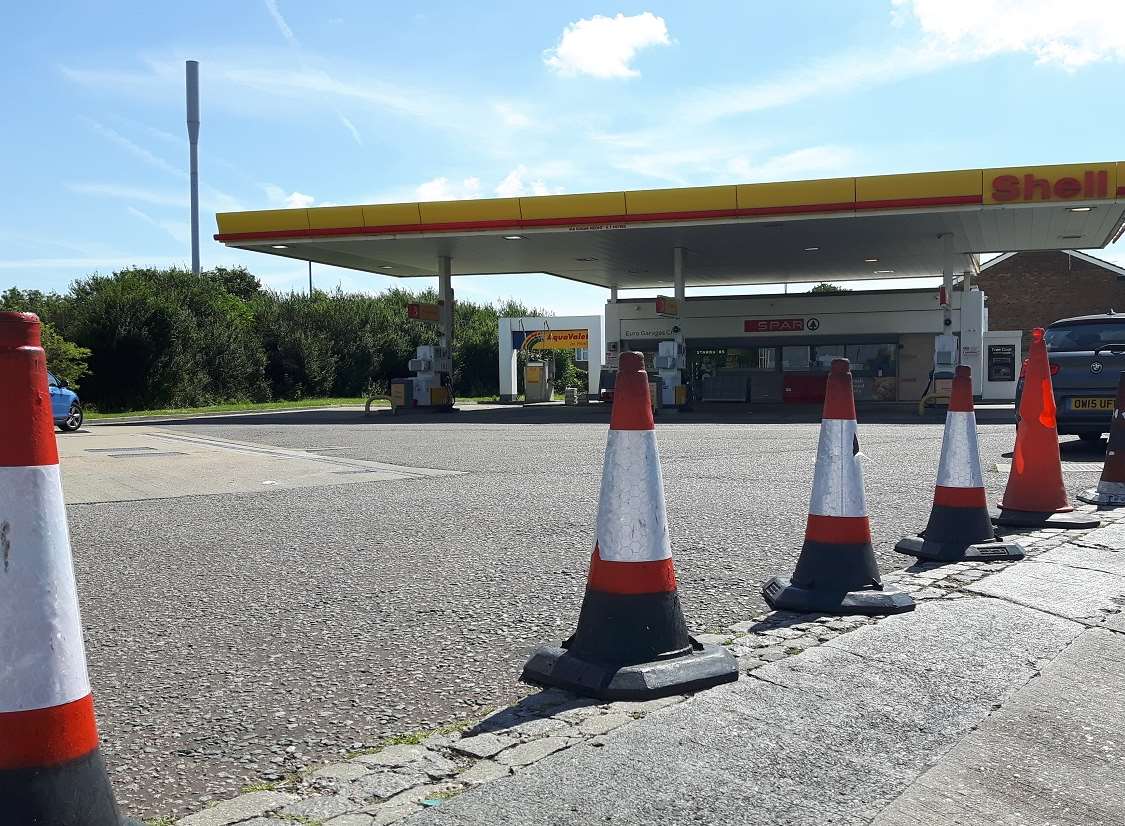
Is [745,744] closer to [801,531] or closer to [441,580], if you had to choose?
[441,580]

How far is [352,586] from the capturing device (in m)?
4.96

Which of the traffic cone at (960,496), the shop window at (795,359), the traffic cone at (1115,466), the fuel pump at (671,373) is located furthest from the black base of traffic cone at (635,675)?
the shop window at (795,359)

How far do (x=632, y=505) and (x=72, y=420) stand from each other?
69.2 ft

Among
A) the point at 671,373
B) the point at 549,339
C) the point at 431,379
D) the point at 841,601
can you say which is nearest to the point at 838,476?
the point at 841,601

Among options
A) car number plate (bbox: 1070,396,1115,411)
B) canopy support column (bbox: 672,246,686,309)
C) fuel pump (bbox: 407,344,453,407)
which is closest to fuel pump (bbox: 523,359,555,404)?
fuel pump (bbox: 407,344,453,407)

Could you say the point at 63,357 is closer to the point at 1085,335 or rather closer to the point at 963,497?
the point at 1085,335

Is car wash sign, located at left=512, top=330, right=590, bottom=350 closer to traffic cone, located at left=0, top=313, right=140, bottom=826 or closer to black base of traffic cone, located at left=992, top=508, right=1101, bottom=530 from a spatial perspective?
black base of traffic cone, located at left=992, top=508, right=1101, bottom=530

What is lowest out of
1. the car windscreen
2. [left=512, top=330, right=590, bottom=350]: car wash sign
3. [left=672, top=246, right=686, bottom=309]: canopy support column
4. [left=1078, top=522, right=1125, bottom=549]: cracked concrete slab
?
[left=1078, top=522, right=1125, bottom=549]: cracked concrete slab

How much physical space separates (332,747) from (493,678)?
0.76 m

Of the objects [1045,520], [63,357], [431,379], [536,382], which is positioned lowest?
[1045,520]

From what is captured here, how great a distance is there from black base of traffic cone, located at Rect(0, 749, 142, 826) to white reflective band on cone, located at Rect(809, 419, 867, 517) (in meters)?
3.25

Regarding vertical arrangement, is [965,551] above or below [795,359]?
below

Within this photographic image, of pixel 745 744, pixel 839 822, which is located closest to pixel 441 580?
pixel 745 744

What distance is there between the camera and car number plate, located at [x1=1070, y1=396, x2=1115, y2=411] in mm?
11345
